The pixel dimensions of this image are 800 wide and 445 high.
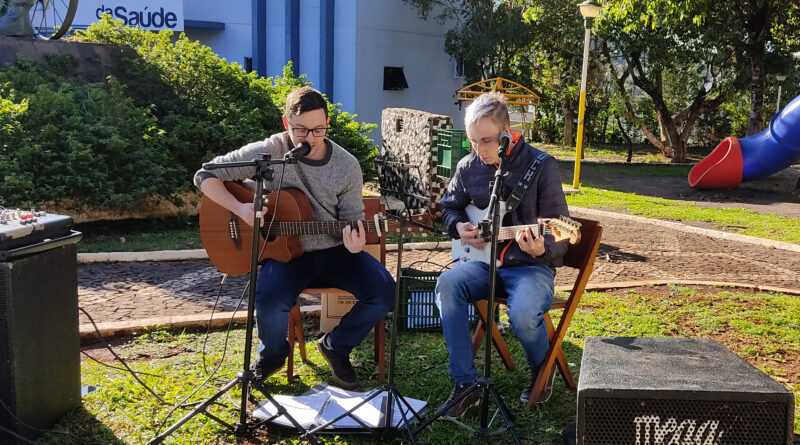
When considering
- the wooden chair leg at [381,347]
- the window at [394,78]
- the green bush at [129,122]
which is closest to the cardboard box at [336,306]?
the wooden chair leg at [381,347]

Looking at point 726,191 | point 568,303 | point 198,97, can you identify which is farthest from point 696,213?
point 568,303

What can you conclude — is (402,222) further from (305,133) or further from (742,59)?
(742,59)

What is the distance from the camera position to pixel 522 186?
4.22 metres

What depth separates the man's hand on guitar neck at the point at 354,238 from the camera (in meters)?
4.31

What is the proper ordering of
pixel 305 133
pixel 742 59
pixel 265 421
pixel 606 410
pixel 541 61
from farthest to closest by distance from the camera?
pixel 541 61 < pixel 742 59 < pixel 305 133 < pixel 265 421 < pixel 606 410

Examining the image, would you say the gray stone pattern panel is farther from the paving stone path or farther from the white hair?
the white hair

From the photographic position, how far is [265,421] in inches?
155

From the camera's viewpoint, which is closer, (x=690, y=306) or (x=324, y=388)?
(x=324, y=388)

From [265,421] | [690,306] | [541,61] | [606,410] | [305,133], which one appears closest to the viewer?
[606,410]

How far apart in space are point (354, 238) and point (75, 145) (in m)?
5.64

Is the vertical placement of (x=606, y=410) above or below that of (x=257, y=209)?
below

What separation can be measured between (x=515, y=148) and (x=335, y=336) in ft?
4.79

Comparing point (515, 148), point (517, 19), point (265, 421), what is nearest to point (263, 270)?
point (265, 421)

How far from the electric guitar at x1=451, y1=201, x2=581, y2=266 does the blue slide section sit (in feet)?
40.5
